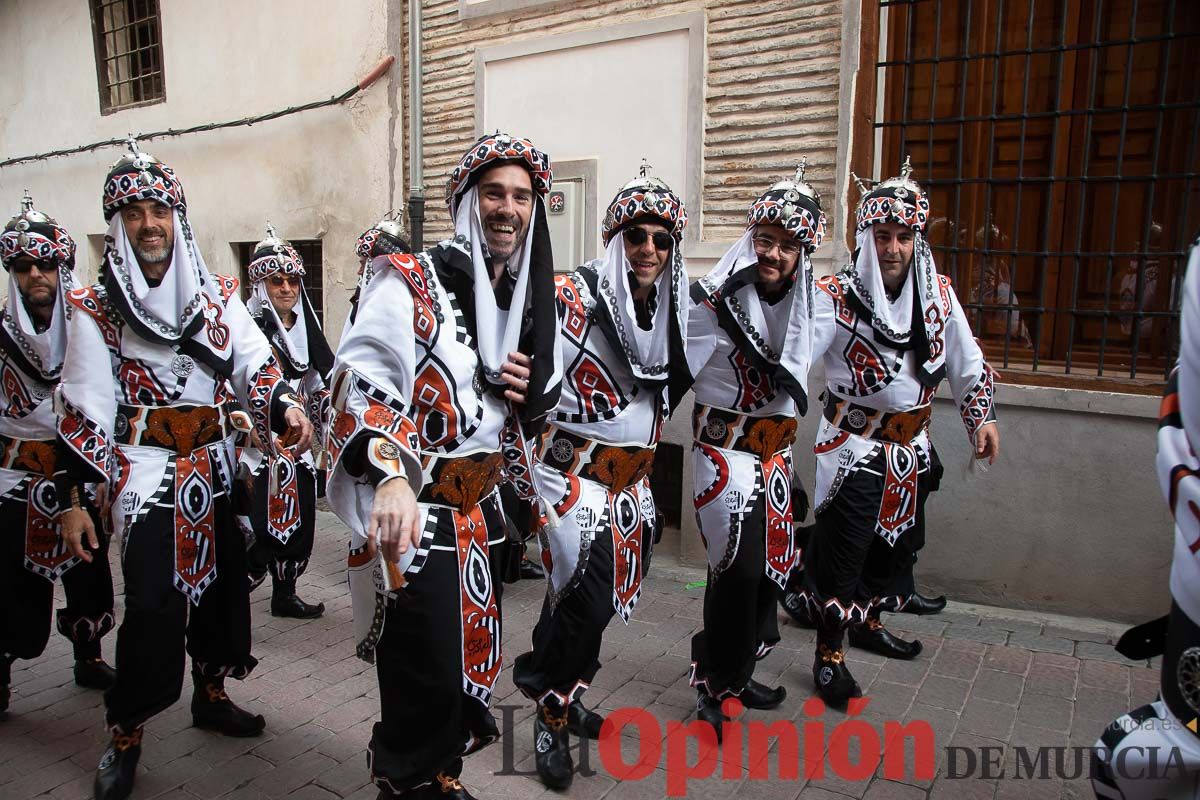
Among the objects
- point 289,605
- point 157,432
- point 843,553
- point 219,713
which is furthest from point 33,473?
point 843,553

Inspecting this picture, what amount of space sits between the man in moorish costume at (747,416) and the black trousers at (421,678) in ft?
4.67

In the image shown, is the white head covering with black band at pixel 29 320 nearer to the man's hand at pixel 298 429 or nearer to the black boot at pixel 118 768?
the man's hand at pixel 298 429

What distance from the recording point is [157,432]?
3234 mm

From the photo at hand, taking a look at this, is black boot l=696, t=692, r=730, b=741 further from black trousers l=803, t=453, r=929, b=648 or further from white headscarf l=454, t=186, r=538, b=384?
white headscarf l=454, t=186, r=538, b=384

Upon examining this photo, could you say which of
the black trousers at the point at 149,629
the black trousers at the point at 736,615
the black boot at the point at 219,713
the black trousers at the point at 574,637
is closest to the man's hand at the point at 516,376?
the black trousers at the point at 574,637

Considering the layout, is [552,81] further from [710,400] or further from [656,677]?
[656,677]

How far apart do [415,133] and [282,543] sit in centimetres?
396

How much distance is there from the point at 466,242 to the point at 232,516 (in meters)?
1.71

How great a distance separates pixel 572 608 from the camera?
3.14m

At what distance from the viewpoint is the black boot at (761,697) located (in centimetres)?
377

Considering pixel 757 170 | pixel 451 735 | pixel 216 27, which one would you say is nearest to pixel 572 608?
pixel 451 735

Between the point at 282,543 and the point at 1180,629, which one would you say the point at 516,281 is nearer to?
the point at 1180,629

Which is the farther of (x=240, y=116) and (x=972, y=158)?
(x=240, y=116)

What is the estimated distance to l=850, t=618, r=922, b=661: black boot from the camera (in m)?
4.36
